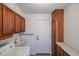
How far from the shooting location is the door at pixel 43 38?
5.57 metres

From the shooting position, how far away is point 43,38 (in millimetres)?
5586

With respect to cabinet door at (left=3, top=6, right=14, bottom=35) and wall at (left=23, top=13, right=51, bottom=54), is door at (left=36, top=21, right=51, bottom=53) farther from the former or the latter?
cabinet door at (left=3, top=6, right=14, bottom=35)

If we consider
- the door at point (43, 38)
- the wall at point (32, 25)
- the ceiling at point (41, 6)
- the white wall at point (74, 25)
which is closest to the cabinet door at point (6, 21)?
the ceiling at point (41, 6)

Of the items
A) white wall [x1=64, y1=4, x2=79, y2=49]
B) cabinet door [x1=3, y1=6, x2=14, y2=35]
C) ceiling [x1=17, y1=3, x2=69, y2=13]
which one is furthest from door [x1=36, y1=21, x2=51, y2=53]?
cabinet door [x1=3, y1=6, x2=14, y2=35]

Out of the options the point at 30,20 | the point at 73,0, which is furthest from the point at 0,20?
the point at 30,20

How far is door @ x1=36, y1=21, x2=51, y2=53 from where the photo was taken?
5566 mm

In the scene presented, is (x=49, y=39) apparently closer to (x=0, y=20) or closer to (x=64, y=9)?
(x=64, y=9)

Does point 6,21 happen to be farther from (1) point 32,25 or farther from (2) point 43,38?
(2) point 43,38

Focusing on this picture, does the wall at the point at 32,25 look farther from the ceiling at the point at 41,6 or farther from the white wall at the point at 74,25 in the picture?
the white wall at the point at 74,25

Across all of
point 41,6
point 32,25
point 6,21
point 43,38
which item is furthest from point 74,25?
point 32,25

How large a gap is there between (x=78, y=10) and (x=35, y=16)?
2860 mm

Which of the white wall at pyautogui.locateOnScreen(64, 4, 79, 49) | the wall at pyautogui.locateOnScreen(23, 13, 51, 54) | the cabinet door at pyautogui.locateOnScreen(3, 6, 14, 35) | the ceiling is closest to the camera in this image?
the cabinet door at pyautogui.locateOnScreen(3, 6, 14, 35)

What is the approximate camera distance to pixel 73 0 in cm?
78

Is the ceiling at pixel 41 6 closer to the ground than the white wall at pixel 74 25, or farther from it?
farther from it
